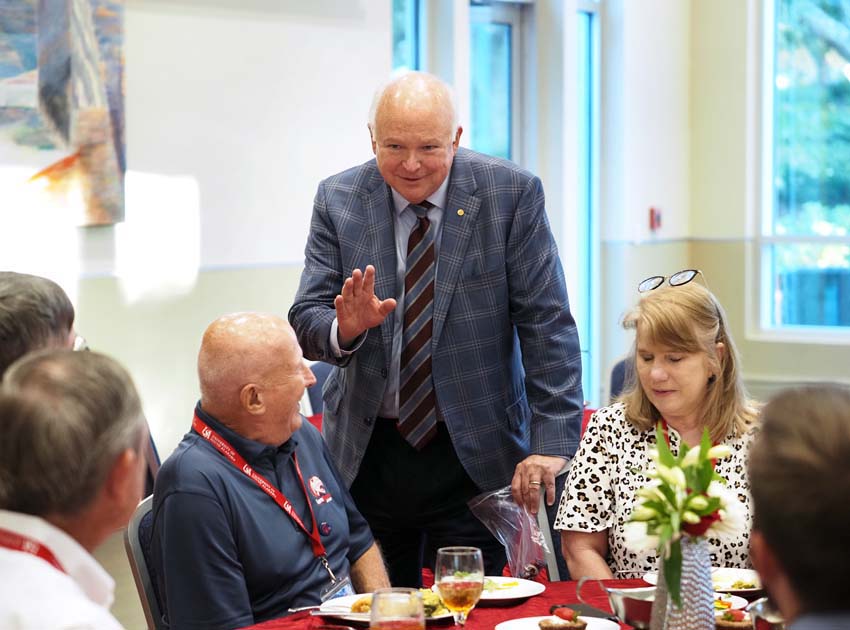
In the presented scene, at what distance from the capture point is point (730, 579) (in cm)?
249

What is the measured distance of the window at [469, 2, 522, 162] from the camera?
677 cm

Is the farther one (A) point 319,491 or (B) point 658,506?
(A) point 319,491

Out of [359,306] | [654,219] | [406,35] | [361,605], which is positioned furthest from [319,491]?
[654,219]

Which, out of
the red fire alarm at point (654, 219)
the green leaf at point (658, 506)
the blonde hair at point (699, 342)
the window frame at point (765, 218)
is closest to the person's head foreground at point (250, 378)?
the blonde hair at point (699, 342)

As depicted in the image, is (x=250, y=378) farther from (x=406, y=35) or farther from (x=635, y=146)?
(x=635, y=146)

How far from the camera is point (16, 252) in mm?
4129

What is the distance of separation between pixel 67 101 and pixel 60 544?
2.98 meters

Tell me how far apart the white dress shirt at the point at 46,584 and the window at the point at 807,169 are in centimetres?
718

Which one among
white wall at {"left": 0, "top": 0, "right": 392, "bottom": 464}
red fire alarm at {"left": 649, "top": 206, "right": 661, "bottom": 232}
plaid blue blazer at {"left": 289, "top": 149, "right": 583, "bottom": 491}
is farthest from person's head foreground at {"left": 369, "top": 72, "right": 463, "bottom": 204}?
red fire alarm at {"left": 649, "top": 206, "right": 661, "bottom": 232}

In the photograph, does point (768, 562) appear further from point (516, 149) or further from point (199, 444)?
point (516, 149)

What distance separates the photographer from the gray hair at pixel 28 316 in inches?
86.4

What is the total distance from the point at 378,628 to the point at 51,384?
2.07 ft

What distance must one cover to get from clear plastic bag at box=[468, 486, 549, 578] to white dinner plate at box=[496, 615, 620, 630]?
79 cm

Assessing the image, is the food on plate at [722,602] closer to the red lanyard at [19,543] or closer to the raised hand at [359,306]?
the raised hand at [359,306]
